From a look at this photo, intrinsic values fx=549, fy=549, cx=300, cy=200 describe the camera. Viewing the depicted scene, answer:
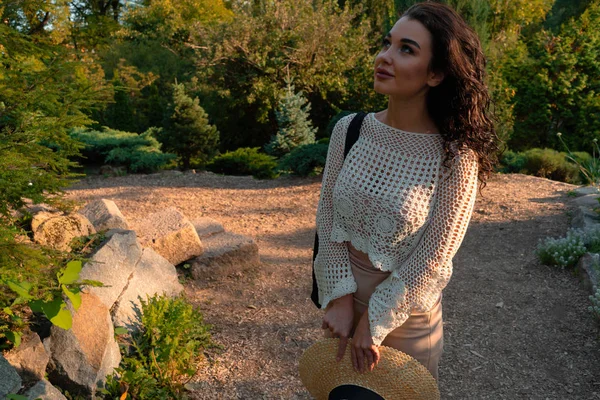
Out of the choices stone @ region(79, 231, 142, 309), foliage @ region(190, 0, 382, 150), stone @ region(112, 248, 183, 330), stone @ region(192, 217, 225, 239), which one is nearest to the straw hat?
stone @ region(79, 231, 142, 309)

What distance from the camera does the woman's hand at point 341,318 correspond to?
1.60 metres

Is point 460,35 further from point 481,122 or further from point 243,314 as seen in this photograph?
point 243,314

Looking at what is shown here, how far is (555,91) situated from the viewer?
1116cm

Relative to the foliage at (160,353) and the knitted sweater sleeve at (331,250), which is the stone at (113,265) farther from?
the knitted sweater sleeve at (331,250)

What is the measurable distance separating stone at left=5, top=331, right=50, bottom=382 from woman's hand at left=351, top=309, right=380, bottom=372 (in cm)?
174

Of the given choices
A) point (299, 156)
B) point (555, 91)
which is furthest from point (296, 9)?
point (555, 91)

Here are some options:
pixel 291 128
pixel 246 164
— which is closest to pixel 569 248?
pixel 246 164

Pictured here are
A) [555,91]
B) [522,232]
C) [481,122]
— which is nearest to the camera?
[481,122]

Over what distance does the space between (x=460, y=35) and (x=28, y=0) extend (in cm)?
245

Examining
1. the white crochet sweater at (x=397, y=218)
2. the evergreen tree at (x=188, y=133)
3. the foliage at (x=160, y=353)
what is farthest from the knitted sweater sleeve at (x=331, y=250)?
the evergreen tree at (x=188, y=133)

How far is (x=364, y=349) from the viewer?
1522mm

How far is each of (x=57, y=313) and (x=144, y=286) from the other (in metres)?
1.55

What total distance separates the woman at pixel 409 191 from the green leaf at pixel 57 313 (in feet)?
3.76

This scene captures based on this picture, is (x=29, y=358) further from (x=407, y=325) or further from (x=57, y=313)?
(x=407, y=325)
